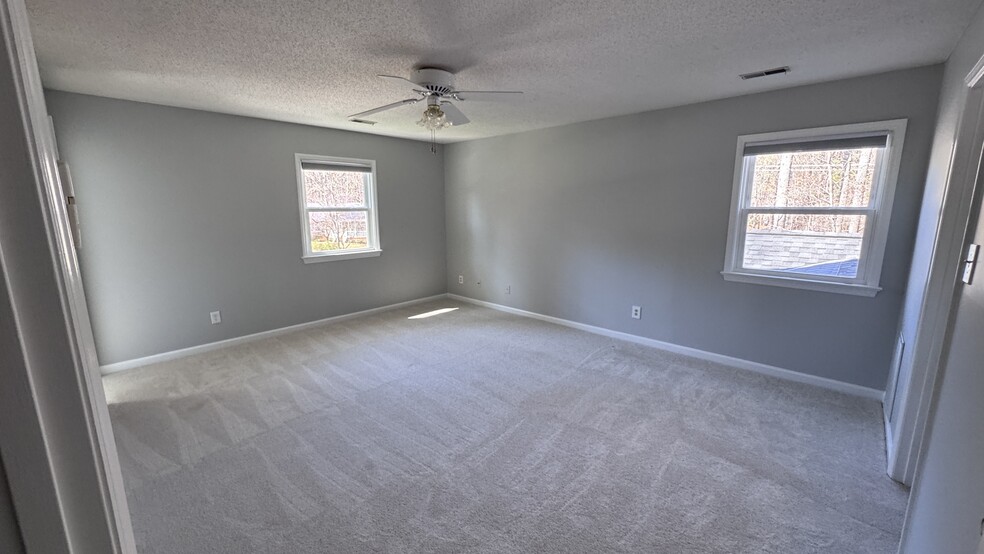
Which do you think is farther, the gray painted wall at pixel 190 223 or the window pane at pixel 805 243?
the gray painted wall at pixel 190 223

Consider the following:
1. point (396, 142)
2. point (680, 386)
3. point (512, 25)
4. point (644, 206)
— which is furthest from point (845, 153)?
point (396, 142)

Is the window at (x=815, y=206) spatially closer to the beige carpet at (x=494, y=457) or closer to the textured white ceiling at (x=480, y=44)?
the textured white ceiling at (x=480, y=44)

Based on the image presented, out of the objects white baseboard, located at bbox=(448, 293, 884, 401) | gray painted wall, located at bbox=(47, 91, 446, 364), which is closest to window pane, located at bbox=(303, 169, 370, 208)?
gray painted wall, located at bbox=(47, 91, 446, 364)

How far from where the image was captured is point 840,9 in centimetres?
186

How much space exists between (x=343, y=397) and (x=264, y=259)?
2101mm

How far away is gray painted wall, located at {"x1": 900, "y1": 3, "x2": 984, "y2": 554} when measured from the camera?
99 centimetres

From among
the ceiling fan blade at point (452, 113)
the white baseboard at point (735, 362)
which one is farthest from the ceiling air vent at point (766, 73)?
the white baseboard at point (735, 362)

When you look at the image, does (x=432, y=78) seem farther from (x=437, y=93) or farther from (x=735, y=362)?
(x=735, y=362)

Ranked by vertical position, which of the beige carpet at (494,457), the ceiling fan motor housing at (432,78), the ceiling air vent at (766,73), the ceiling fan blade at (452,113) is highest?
the ceiling air vent at (766,73)

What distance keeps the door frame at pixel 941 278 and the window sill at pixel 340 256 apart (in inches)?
192

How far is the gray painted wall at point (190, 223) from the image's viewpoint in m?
3.27

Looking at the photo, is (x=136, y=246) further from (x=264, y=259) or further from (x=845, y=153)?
(x=845, y=153)

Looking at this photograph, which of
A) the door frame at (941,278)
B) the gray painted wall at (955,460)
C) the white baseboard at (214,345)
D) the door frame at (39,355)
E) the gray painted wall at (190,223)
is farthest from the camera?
the white baseboard at (214,345)

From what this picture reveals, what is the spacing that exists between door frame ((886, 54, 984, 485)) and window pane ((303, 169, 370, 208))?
4943 mm
